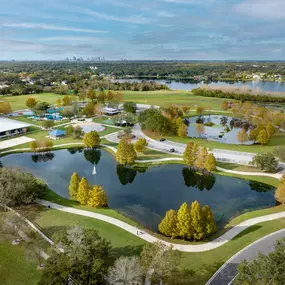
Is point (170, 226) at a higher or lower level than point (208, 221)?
lower

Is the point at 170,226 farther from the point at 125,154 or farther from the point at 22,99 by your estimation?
the point at 22,99

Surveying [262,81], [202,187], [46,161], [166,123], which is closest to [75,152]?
[46,161]

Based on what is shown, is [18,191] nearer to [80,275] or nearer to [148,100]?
[80,275]

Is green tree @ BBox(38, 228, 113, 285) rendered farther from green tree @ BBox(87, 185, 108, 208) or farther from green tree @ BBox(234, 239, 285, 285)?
green tree @ BBox(87, 185, 108, 208)

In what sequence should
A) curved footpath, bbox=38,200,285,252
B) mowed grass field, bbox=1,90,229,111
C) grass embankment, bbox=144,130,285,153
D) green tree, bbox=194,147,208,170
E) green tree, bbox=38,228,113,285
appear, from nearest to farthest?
green tree, bbox=38,228,113,285
curved footpath, bbox=38,200,285,252
green tree, bbox=194,147,208,170
grass embankment, bbox=144,130,285,153
mowed grass field, bbox=1,90,229,111

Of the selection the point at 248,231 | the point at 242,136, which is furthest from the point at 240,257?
the point at 242,136

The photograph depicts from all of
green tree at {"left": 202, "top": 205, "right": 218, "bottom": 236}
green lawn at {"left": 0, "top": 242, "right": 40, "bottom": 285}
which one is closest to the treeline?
green tree at {"left": 202, "top": 205, "right": 218, "bottom": 236}

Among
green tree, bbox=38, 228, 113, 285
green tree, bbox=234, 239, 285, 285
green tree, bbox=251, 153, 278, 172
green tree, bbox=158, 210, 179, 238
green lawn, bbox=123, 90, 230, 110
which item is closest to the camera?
green tree, bbox=234, 239, 285, 285
